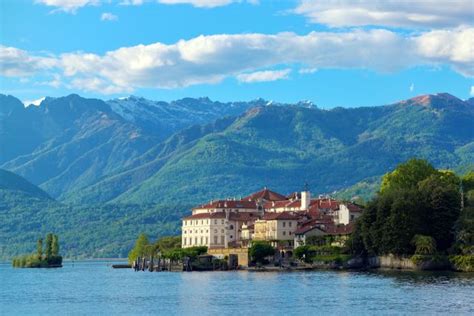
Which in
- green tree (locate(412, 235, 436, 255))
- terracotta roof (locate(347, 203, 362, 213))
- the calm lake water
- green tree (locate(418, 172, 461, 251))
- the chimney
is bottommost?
the calm lake water

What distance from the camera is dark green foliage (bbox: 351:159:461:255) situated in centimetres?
14062

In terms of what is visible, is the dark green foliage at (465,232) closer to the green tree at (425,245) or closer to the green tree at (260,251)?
the green tree at (425,245)

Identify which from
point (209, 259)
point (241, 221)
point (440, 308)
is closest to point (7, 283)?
point (209, 259)

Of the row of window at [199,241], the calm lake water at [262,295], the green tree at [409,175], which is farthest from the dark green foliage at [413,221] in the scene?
the row of window at [199,241]

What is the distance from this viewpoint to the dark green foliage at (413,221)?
461 ft

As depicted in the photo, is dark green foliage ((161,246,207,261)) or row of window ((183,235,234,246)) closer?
dark green foliage ((161,246,207,261))

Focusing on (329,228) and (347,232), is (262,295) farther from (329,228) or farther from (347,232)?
(329,228)

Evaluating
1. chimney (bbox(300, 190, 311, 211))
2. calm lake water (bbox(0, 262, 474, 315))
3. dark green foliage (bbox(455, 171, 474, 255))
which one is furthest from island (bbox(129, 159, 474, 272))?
calm lake water (bbox(0, 262, 474, 315))

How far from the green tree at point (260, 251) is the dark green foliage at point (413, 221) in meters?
21.9

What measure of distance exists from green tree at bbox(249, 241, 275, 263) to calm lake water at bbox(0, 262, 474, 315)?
17584 millimetres

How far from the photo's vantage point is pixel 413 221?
463 ft

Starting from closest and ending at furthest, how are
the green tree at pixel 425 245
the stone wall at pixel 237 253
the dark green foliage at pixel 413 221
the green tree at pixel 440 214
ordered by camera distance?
the green tree at pixel 425 245
the dark green foliage at pixel 413 221
the green tree at pixel 440 214
the stone wall at pixel 237 253

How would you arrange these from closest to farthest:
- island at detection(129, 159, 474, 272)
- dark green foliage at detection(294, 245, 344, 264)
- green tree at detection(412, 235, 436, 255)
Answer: green tree at detection(412, 235, 436, 255)
island at detection(129, 159, 474, 272)
dark green foliage at detection(294, 245, 344, 264)

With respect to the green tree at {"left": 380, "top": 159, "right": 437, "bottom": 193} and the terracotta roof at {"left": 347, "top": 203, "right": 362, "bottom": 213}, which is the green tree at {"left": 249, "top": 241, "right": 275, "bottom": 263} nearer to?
the terracotta roof at {"left": 347, "top": 203, "right": 362, "bottom": 213}
